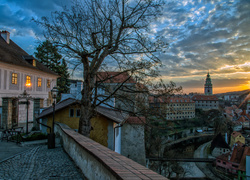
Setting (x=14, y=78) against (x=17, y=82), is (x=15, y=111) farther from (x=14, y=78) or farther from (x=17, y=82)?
(x=17, y=82)

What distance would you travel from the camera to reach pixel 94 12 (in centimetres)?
825

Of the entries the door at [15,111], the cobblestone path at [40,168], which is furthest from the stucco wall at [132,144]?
the door at [15,111]

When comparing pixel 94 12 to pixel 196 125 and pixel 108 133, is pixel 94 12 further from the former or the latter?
pixel 196 125

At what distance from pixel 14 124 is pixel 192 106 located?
83.7 metres

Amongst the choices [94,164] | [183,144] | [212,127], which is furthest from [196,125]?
[94,164]

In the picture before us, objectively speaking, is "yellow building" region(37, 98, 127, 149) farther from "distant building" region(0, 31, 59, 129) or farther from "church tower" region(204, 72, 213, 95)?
"church tower" region(204, 72, 213, 95)

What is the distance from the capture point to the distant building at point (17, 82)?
16.0m

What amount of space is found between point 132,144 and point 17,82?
16900 mm

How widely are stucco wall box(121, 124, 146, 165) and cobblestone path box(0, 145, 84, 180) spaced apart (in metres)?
8.67

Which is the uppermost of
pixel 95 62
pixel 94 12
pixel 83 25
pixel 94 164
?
pixel 94 12

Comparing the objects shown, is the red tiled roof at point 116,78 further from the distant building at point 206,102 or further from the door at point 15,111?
the distant building at point 206,102

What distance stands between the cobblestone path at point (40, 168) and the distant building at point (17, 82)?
1050 cm

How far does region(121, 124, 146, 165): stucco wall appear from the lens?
15047mm

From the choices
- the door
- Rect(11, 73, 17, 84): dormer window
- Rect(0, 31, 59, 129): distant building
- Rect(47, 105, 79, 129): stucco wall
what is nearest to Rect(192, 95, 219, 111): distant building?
Rect(0, 31, 59, 129): distant building
